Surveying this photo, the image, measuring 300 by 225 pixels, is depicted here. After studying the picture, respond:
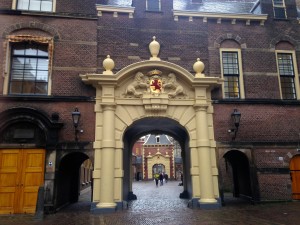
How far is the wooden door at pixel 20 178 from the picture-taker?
11.4 m

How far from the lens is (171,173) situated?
169ft

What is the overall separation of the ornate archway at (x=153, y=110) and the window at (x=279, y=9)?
19.1 ft

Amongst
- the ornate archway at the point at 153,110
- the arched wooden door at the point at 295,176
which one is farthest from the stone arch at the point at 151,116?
the arched wooden door at the point at 295,176

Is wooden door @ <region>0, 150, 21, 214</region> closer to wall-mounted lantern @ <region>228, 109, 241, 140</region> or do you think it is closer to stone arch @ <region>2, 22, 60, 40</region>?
stone arch @ <region>2, 22, 60, 40</region>

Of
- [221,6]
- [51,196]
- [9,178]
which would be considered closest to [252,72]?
[221,6]

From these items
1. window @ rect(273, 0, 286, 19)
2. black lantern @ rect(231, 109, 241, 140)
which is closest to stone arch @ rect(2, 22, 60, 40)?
black lantern @ rect(231, 109, 241, 140)

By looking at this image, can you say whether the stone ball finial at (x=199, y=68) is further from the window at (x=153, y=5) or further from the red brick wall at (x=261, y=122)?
the window at (x=153, y=5)

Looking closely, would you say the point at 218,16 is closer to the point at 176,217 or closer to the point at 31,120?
the point at 176,217

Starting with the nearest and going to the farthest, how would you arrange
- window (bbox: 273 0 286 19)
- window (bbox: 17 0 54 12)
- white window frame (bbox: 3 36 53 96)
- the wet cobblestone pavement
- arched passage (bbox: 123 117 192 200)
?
the wet cobblestone pavement
white window frame (bbox: 3 36 53 96)
window (bbox: 17 0 54 12)
arched passage (bbox: 123 117 192 200)
window (bbox: 273 0 286 19)

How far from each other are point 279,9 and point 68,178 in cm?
1466

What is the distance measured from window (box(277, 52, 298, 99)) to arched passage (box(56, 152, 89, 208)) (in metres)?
10.8

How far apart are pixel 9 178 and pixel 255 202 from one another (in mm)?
10833

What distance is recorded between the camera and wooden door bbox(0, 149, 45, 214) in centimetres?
1139

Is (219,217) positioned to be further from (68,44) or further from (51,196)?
(68,44)
